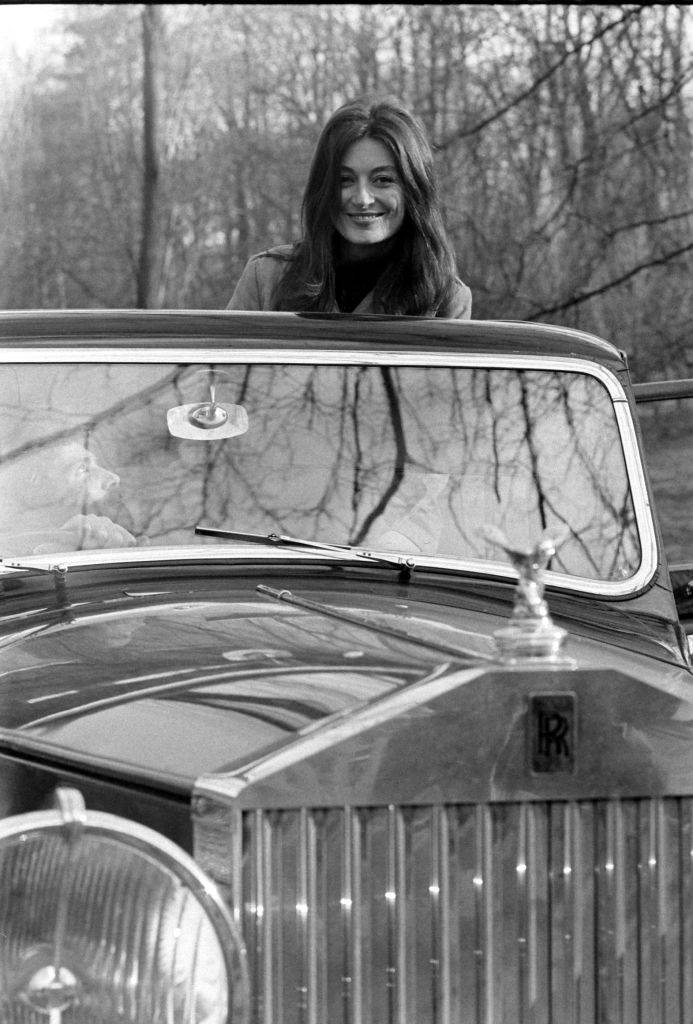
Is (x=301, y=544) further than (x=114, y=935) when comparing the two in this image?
Yes

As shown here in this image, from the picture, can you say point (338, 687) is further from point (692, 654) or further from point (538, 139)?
point (538, 139)

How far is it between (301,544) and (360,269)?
1.12 m

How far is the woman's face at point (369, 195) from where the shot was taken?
387 cm

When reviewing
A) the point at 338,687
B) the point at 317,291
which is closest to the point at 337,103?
the point at 317,291

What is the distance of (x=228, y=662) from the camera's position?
2480 millimetres

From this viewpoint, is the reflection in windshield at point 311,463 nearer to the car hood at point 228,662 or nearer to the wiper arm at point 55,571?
the wiper arm at point 55,571

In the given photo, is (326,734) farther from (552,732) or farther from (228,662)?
(228,662)

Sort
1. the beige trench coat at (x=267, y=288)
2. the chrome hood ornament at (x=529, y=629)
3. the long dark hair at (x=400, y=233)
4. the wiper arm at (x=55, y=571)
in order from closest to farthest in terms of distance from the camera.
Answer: the chrome hood ornament at (x=529, y=629) → the wiper arm at (x=55, y=571) → the long dark hair at (x=400, y=233) → the beige trench coat at (x=267, y=288)

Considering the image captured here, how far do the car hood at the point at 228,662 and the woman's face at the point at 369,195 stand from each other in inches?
45.4

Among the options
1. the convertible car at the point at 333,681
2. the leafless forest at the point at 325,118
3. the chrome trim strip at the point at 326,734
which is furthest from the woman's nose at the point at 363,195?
the leafless forest at the point at 325,118

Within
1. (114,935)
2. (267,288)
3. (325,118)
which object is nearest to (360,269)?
(267,288)

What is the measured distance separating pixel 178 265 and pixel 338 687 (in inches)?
277

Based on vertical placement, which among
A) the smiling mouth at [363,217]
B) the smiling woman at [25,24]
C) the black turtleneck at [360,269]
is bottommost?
the black turtleneck at [360,269]

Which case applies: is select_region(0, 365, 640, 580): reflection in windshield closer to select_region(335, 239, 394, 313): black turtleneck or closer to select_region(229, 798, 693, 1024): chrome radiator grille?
select_region(335, 239, 394, 313): black turtleneck
